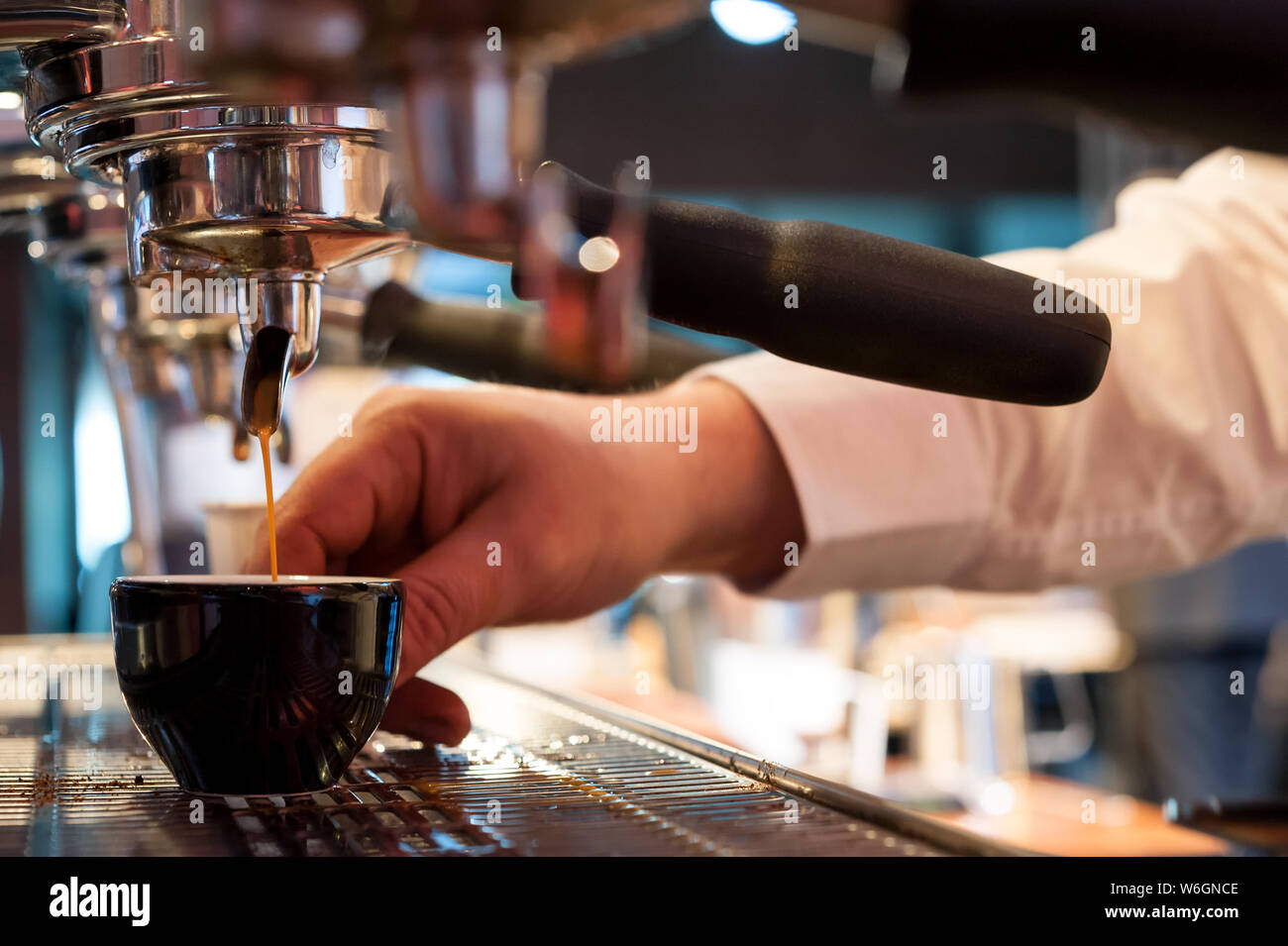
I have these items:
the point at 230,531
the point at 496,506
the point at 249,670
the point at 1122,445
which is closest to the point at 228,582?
the point at 249,670

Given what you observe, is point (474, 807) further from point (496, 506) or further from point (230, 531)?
point (230, 531)

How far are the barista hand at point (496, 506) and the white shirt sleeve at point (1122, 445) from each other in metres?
0.06

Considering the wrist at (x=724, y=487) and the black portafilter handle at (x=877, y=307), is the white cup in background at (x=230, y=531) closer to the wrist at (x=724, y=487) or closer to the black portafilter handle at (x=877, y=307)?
the wrist at (x=724, y=487)

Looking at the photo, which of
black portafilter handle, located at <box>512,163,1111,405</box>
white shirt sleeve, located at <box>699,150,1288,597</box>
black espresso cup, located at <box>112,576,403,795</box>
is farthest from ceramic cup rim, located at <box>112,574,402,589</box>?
white shirt sleeve, located at <box>699,150,1288,597</box>

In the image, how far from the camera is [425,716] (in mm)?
431

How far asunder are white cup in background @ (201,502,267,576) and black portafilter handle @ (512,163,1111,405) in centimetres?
29

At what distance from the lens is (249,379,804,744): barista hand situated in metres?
0.43

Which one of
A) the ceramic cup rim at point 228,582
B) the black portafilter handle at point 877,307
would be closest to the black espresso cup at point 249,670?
the ceramic cup rim at point 228,582

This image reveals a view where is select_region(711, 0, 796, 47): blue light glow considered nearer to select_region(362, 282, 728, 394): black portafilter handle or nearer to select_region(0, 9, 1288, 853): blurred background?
select_region(362, 282, 728, 394): black portafilter handle

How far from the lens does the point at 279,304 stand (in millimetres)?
376

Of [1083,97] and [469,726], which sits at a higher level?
[1083,97]
